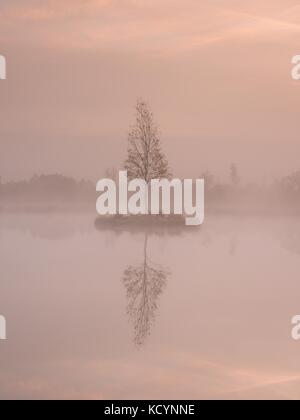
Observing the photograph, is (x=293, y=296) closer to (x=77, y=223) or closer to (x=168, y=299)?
(x=168, y=299)

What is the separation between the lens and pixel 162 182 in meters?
9.71

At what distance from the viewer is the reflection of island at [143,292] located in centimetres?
771

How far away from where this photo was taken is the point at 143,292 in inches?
322

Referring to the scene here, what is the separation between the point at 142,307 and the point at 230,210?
7.20 ft
